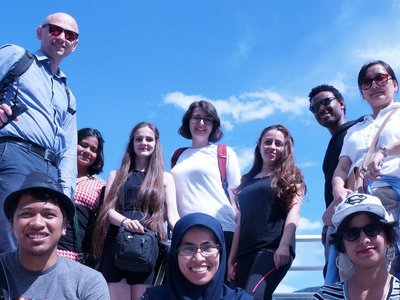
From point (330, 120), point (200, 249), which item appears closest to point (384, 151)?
point (330, 120)

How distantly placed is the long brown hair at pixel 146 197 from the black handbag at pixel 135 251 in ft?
0.60

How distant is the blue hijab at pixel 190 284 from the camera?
3.72m

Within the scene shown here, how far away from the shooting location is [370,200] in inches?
147

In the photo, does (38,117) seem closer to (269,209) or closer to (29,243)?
(29,243)

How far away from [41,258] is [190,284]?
1.01 m

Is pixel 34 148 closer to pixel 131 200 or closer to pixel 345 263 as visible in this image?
pixel 131 200

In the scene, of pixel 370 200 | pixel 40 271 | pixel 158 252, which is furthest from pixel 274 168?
pixel 40 271

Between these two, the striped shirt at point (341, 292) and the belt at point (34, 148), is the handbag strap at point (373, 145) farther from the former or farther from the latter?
the belt at point (34, 148)

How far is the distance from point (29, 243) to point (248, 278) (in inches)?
87.1

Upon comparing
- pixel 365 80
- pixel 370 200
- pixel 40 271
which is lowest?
pixel 40 271

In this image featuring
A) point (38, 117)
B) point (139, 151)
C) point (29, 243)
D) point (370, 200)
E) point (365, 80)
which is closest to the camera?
point (29, 243)

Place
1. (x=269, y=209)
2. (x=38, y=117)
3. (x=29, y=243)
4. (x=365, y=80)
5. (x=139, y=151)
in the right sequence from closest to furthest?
(x=29, y=243) < (x=38, y=117) < (x=365, y=80) < (x=269, y=209) < (x=139, y=151)

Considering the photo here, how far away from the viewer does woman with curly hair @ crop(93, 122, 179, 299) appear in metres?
4.96

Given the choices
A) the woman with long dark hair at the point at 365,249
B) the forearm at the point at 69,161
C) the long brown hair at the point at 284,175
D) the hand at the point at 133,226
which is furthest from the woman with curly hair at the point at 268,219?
the forearm at the point at 69,161
